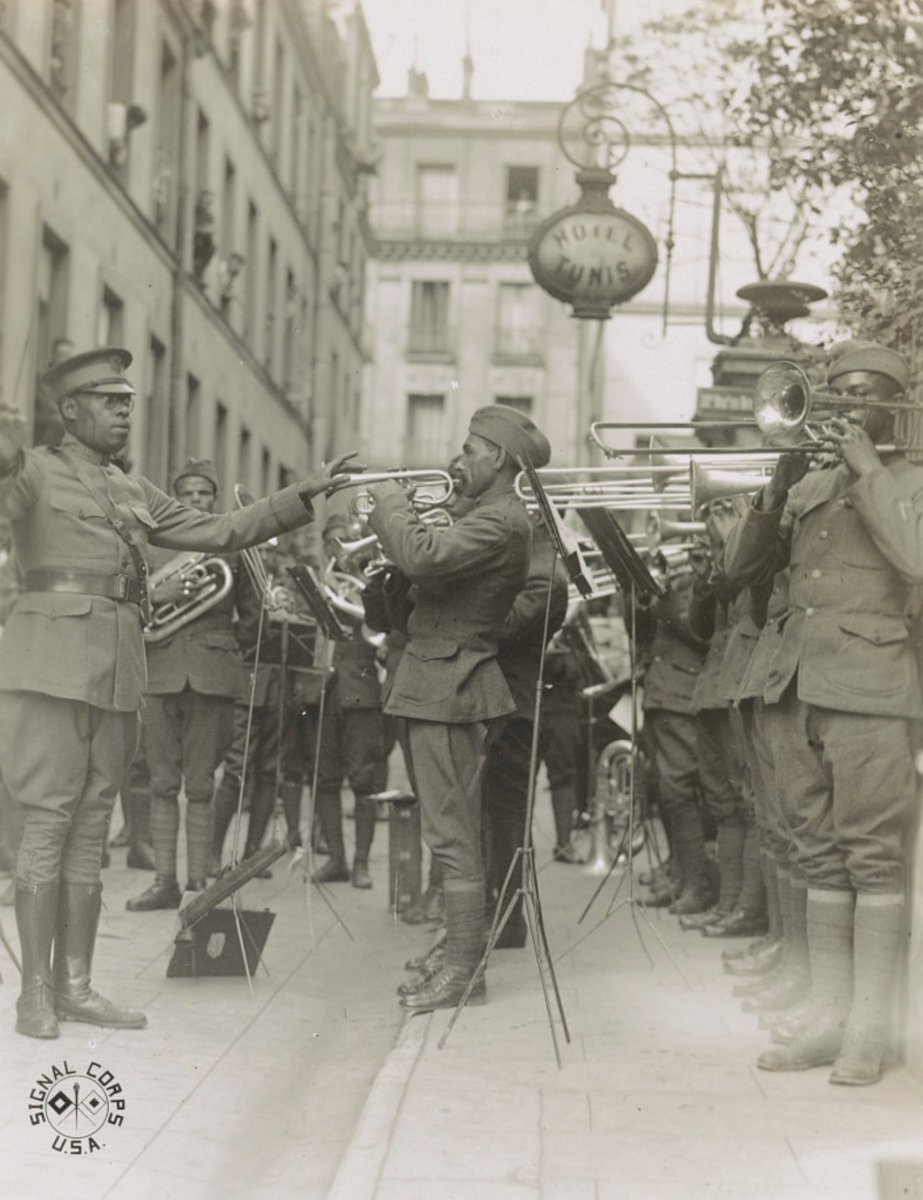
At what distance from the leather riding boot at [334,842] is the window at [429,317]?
41566 millimetres

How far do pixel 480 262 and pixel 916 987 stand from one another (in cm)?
4738

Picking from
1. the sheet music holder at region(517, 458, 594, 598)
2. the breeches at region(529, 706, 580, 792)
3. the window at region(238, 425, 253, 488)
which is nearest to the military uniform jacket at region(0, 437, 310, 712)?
the sheet music holder at region(517, 458, 594, 598)

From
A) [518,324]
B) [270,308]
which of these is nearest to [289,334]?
[270,308]

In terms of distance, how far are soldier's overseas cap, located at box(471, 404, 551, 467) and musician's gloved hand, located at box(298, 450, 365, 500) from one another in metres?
0.86

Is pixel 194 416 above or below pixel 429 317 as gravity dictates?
below

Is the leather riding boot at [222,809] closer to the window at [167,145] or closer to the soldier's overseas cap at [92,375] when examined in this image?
the soldier's overseas cap at [92,375]

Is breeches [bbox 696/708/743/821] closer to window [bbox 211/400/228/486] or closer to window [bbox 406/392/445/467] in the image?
window [bbox 211/400/228/486]

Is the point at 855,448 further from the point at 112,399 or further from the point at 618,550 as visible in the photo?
the point at 112,399

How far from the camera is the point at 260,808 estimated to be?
10773 millimetres

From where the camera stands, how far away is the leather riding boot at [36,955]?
621cm

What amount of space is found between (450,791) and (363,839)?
401cm

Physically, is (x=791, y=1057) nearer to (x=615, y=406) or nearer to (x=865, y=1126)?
(x=865, y=1126)

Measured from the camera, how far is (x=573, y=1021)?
264 inches

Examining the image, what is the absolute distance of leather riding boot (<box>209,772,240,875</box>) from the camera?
1012 cm
